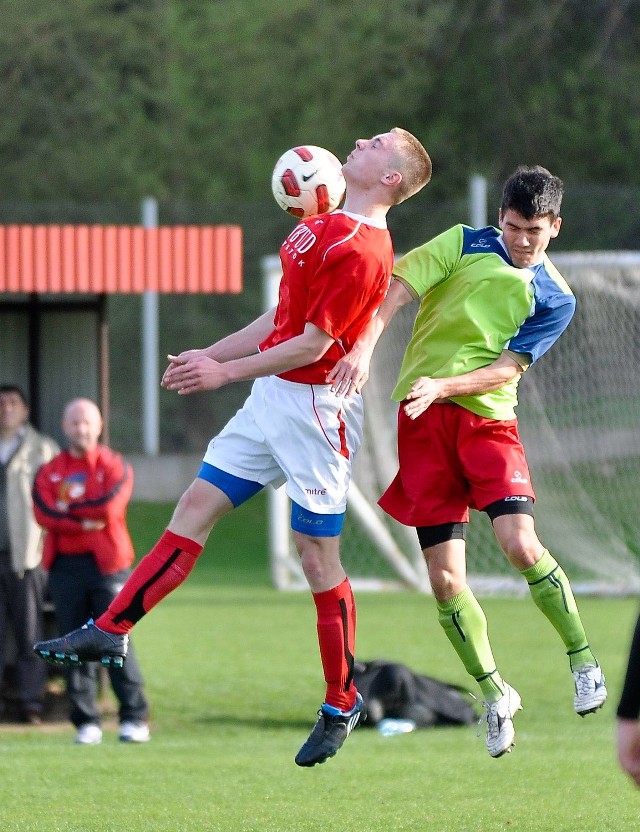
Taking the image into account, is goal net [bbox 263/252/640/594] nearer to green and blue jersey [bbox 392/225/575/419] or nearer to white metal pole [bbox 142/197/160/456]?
white metal pole [bbox 142/197/160/456]

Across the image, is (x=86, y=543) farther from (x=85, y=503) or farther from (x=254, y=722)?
(x=254, y=722)

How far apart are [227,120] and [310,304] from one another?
18.5m

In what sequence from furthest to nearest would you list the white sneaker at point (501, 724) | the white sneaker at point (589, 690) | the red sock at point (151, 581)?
the white sneaker at point (501, 724) < the white sneaker at point (589, 690) < the red sock at point (151, 581)

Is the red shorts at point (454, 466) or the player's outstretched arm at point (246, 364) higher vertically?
the player's outstretched arm at point (246, 364)

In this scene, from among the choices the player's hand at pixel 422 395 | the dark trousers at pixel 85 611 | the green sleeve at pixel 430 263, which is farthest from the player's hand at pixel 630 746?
the dark trousers at pixel 85 611

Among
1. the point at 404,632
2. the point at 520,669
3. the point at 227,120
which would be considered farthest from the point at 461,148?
the point at 520,669

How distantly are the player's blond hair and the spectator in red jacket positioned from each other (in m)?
4.07

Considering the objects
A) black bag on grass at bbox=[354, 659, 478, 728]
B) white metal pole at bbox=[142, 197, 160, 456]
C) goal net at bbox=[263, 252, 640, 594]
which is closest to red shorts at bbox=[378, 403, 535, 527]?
black bag on grass at bbox=[354, 659, 478, 728]

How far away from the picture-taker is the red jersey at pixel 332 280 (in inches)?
206

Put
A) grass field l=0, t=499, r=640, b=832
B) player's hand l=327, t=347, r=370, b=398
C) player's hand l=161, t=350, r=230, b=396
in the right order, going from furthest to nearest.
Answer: grass field l=0, t=499, r=640, b=832
player's hand l=327, t=347, r=370, b=398
player's hand l=161, t=350, r=230, b=396

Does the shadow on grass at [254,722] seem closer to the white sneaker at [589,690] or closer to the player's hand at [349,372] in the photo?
the white sneaker at [589,690]

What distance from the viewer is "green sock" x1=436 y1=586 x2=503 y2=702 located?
5.65 m

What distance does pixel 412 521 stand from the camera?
562cm

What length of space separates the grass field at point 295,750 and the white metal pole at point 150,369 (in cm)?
410
